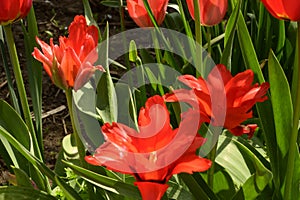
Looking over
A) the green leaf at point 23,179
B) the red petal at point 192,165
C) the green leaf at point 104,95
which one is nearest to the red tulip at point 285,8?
the red petal at point 192,165

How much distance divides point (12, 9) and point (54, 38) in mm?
1398

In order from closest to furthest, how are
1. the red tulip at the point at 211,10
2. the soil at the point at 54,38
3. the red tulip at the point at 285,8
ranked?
the red tulip at the point at 285,8, the red tulip at the point at 211,10, the soil at the point at 54,38

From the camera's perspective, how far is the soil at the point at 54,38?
6.81ft

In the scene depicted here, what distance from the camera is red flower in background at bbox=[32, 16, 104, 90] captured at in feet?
3.36

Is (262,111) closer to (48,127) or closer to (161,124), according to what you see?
(161,124)

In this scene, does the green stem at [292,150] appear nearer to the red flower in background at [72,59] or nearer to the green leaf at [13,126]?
the red flower in background at [72,59]

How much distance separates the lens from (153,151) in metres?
0.84

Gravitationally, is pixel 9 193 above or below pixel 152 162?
below

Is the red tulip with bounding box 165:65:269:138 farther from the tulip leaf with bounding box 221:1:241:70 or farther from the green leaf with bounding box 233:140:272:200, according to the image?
the tulip leaf with bounding box 221:1:241:70

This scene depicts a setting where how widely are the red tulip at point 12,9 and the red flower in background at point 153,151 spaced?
364 mm

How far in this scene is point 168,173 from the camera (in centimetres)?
83

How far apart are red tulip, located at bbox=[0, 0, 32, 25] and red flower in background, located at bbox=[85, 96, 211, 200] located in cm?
36

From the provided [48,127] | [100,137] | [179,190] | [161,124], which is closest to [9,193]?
[100,137]

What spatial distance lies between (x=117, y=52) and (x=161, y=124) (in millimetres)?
1364
